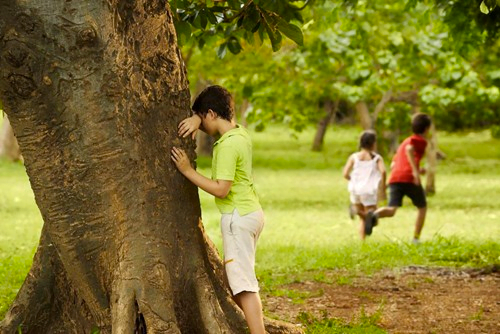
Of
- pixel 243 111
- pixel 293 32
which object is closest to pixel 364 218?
pixel 293 32

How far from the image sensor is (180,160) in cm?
565

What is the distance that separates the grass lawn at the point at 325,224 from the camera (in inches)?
396

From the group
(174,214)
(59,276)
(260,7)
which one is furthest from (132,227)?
(260,7)

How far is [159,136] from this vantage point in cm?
563

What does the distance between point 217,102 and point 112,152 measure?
28.9 inches

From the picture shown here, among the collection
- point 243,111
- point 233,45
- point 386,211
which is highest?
point 233,45

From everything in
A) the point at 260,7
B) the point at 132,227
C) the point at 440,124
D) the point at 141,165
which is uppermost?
the point at 260,7

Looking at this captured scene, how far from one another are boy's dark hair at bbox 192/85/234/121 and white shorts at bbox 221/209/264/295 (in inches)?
22.4

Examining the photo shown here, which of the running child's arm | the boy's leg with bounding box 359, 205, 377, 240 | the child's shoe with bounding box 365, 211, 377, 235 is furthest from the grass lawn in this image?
the running child's arm

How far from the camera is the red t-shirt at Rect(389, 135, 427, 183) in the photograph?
12.3m

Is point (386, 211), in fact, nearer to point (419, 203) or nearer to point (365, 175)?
point (419, 203)

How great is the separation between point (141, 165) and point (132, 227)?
1.13 feet

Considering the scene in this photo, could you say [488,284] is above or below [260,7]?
below

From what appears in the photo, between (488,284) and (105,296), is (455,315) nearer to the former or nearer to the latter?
(488,284)
